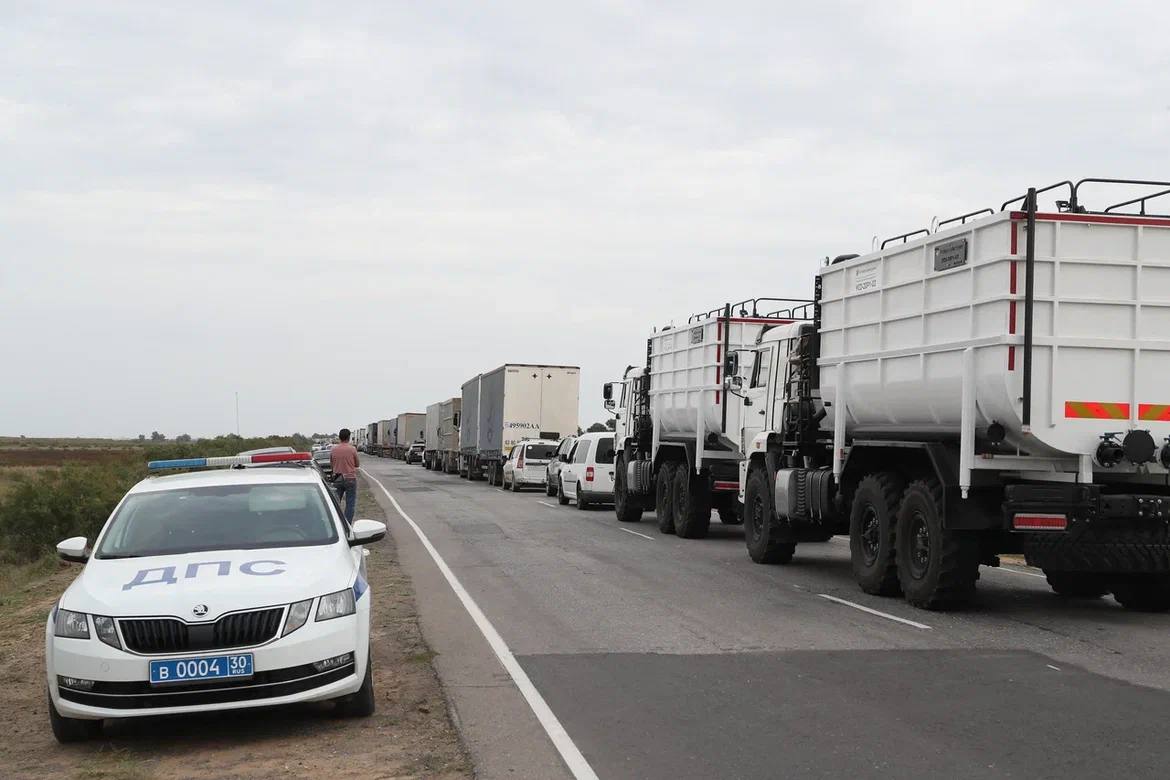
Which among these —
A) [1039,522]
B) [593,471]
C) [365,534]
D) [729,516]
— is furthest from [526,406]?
[365,534]

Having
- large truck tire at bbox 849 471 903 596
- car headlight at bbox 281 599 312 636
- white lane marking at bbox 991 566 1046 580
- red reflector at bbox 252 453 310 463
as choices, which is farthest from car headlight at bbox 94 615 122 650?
white lane marking at bbox 991 566 1046 580

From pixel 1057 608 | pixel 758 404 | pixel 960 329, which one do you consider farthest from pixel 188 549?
pixel 758 404

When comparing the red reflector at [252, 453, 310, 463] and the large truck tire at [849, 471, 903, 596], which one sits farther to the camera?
the large truck tire at [849, 471, 903, 596]

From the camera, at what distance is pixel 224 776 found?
5984mm

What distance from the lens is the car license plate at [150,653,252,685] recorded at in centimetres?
636

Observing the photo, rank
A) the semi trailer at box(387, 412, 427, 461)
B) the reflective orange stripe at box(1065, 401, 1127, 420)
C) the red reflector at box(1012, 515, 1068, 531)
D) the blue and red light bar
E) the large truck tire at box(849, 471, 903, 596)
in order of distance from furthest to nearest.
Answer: the semi trailer at box(387, 412, 427, 461) → the large truck tire at box(849, 471, 903, 596) → the reflective orange stripe at box(1065, 401, 1127, 420) → the red reflector at box(1012, 515, 1068, 531) → the blue and red light bar

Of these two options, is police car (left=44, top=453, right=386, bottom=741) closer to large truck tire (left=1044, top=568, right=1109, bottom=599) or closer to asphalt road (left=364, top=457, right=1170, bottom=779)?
asphalt road (left=364, top=457, right=1170, bottom=779)

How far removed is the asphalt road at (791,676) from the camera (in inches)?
246

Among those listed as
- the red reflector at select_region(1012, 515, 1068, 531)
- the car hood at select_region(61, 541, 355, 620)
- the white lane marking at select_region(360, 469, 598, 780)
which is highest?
the red reflector at select_region(1012, 515, 1068, 531)

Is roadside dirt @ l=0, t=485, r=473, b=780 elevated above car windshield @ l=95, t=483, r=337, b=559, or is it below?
below

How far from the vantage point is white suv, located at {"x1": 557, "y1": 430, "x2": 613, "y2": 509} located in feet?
92.7

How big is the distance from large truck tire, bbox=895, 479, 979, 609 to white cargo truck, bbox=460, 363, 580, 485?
29607mm

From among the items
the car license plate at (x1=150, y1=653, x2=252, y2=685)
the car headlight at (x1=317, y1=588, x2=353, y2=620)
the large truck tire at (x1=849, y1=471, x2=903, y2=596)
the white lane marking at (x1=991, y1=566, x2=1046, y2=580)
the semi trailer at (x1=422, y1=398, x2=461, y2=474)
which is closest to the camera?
the car license plate at (x1=150, y1=653, x2=252, y2=685)

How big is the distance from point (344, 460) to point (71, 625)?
14027mm
